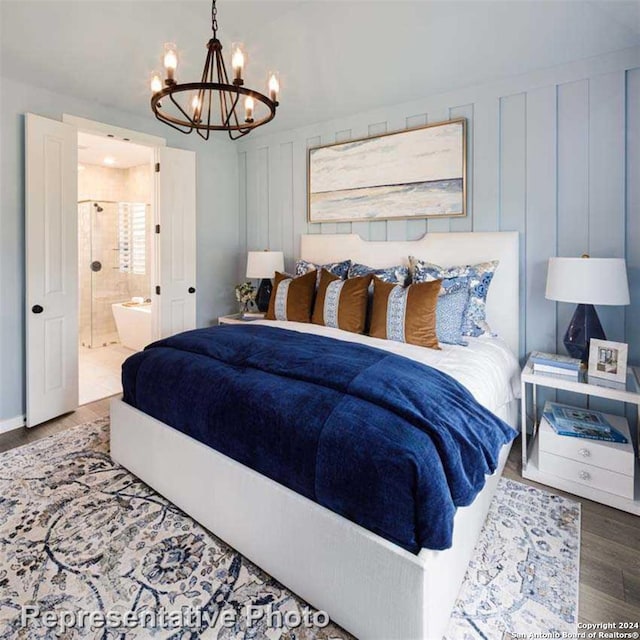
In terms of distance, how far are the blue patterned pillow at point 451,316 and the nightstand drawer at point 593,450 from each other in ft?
2.25

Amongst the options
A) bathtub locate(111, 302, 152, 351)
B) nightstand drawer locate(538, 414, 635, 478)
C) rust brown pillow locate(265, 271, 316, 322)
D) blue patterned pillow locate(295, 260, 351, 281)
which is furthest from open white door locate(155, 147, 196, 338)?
nightstand drawer locate(538, 414, 635, 478)

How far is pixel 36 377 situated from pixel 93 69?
7.45ft

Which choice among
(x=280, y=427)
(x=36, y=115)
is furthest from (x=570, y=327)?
(x=36, y=115)

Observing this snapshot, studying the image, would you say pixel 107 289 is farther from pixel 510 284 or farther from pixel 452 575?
pixel 452 575

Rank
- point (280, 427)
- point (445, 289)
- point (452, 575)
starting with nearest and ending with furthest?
point (452, 575) → point (280, 427) → point (445, 289)

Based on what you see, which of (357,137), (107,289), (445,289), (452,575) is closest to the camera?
(452,575)

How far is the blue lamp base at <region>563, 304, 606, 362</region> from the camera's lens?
2.32 meters

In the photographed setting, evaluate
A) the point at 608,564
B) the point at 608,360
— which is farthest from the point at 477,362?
the point at 608,564

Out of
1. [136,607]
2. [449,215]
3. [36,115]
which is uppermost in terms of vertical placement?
[36,115]

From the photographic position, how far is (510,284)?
2.77 meters

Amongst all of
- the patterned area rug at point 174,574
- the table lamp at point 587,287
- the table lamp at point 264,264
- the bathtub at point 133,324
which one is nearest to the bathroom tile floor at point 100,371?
the bathtub at point 133,324

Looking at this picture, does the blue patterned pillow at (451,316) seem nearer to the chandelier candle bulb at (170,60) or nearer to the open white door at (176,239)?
the chandelier candle bulb at (170,60)

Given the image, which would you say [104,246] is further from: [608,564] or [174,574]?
[608,564]

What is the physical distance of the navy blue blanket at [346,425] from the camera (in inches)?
48.7
